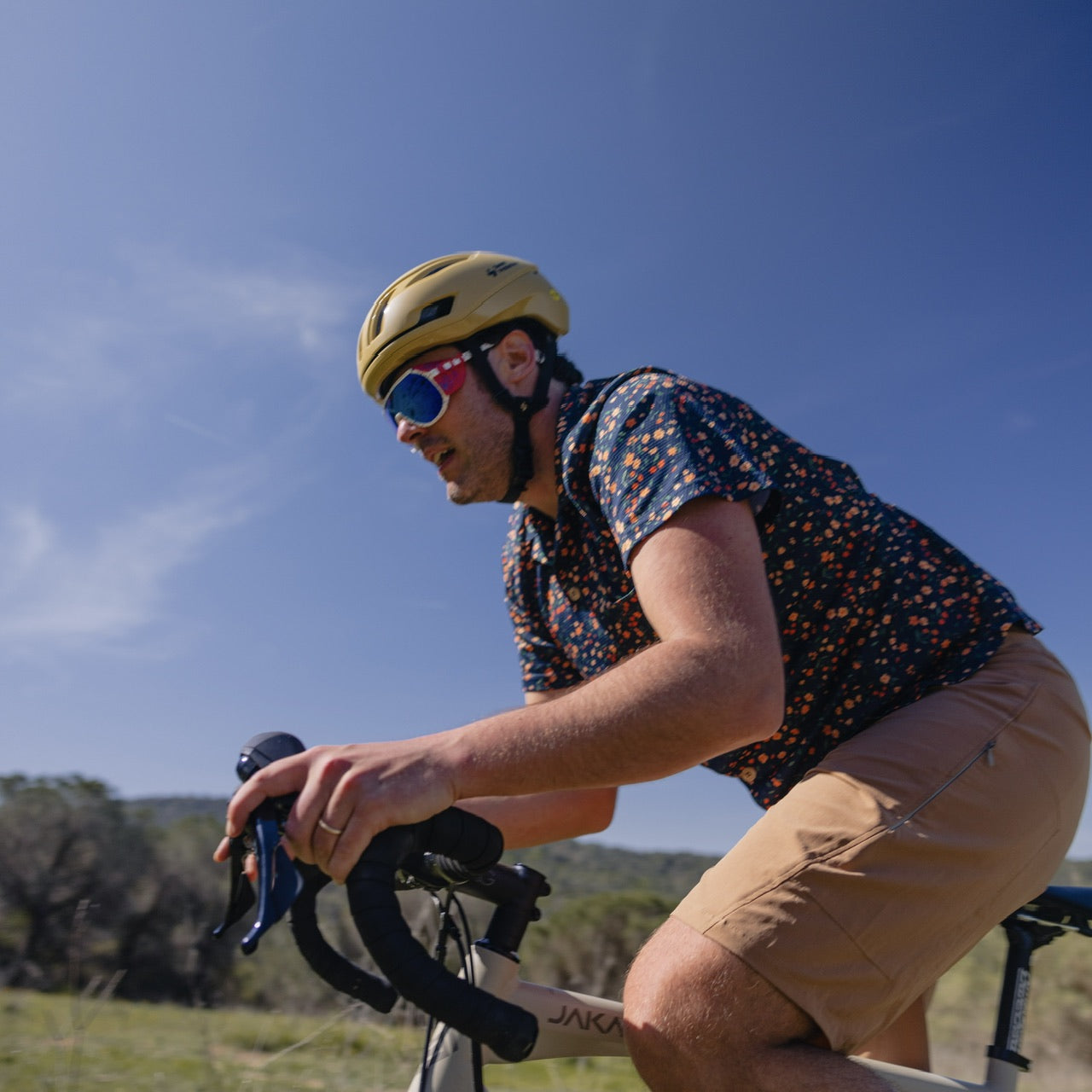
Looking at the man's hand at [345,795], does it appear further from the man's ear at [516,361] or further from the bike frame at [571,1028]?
the man's ear at [516,361]

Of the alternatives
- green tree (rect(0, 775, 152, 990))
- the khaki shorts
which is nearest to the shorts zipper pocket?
the khaki shorts

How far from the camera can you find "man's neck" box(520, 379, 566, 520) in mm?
2641

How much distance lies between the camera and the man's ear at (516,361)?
276 cm

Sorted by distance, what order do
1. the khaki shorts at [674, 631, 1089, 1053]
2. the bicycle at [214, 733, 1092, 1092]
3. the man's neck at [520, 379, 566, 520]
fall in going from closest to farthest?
the bicycle at [214, 733, 1092, 1092] → the khaki shorts at [674, 631, 1089, 1053] → the man's neck at [520, 379, 566, 520]

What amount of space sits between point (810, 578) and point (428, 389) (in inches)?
48.4

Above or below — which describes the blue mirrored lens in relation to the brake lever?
above

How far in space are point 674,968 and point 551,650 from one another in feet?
4.16

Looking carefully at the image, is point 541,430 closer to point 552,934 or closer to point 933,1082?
point 933,1082

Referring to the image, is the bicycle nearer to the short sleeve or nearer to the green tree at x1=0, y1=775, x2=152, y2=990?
the short sleeve

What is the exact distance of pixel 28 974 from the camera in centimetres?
1097

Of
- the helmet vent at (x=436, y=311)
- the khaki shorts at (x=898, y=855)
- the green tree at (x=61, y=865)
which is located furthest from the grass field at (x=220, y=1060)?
the green tree at (x=61, y=865)

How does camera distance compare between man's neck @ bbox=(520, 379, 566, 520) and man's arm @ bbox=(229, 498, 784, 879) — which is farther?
man's neck @ bbox=(520, 379, 566, 520)

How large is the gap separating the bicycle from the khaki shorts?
0.25 meters

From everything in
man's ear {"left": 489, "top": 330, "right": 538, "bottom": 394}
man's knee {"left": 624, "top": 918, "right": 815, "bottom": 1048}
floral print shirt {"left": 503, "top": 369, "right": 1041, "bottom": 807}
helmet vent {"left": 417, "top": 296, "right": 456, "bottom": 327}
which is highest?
helmet vent {"left": 417, "top": 296, "right": 456, "bottom": 327}
